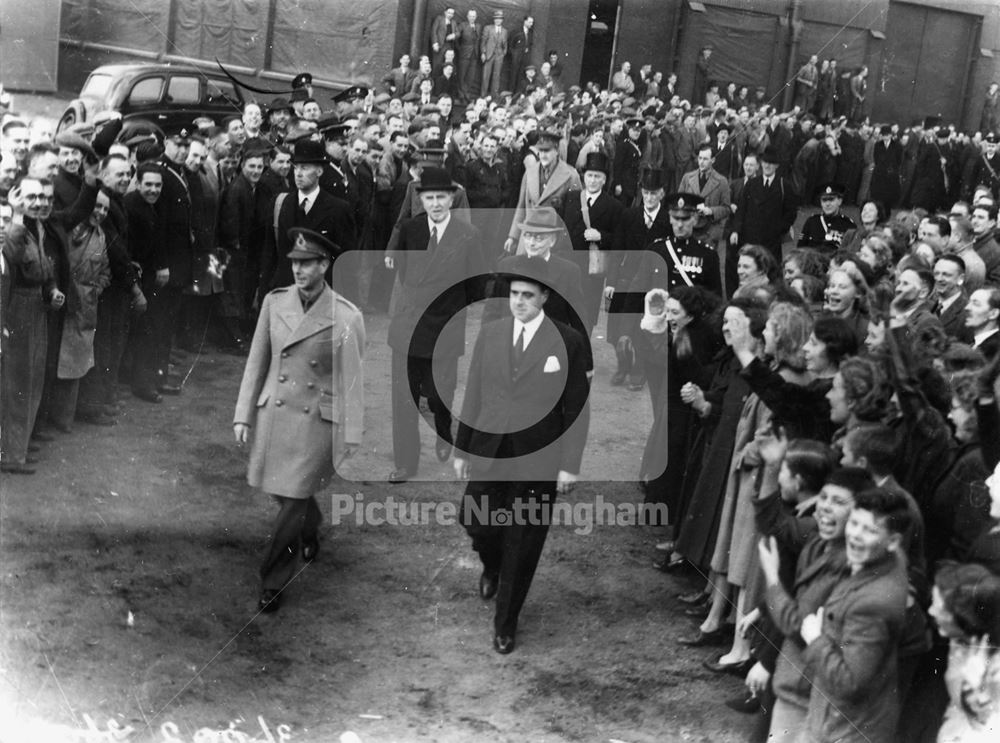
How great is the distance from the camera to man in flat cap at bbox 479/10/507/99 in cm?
1179

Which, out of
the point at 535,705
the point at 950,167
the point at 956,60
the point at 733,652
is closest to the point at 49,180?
the point at 535,705

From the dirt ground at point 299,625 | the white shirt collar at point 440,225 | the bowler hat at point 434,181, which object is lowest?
the dirt ground at point 299,625

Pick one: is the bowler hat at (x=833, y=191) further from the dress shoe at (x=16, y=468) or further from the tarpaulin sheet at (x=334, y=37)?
the dress shoe at (x=16, y=468)

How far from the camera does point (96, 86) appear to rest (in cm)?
1005

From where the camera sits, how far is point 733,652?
539 centimetres

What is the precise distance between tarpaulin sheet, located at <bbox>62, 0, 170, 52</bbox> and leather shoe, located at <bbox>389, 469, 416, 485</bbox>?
13.9 ft

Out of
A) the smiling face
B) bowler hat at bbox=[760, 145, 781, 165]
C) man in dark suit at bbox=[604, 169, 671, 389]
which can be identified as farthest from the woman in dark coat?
bowler hat at bbox=[760, 145, 781, 165]

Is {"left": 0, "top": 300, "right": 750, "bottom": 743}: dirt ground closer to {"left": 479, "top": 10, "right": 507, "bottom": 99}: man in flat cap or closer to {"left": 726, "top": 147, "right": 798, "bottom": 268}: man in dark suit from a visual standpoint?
{"left": 726, "top": 147, "right": 798, "bottom": 268}: man in dark suit

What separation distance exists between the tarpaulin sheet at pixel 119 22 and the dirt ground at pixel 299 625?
3.50 meters

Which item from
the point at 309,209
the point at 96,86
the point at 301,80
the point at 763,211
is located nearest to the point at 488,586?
the point at 309,209

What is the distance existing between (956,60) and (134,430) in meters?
9.55

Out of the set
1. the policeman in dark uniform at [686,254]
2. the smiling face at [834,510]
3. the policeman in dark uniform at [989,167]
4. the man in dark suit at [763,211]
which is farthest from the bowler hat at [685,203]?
the policeman in dark uniform at [989,167]

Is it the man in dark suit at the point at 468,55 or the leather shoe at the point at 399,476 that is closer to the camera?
the leather shoe at the point at 399,476

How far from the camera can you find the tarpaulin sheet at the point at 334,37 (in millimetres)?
9711
